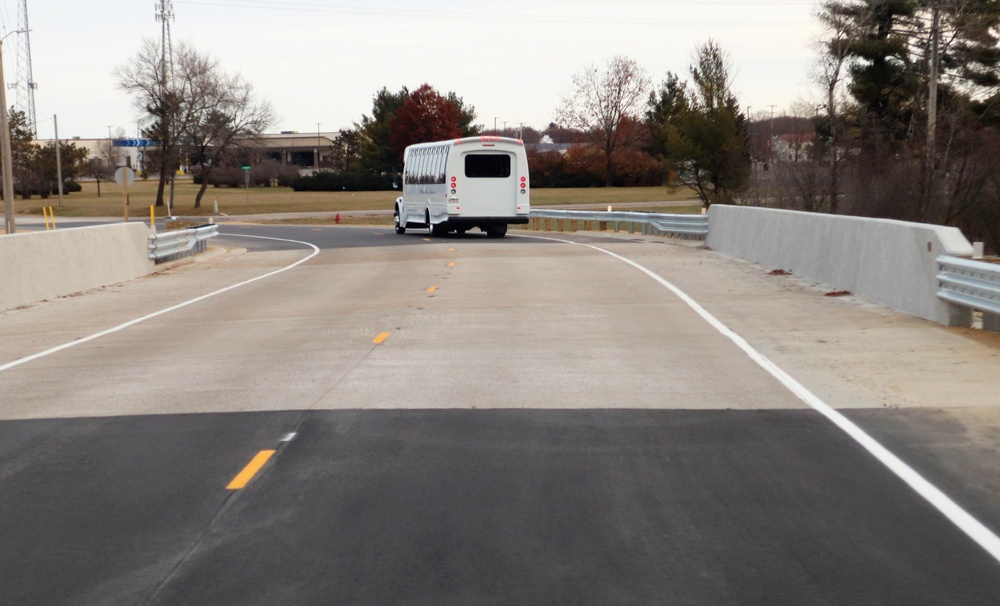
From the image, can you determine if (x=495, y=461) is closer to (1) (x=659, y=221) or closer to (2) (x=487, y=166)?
(1) (x=659, y=221)

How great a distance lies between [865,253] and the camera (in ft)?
56.9

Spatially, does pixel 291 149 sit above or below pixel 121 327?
above

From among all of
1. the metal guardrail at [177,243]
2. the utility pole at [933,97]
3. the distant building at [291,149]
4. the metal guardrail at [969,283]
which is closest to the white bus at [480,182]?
the metal guardrail at [177,243]

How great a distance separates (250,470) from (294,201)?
8607 cm

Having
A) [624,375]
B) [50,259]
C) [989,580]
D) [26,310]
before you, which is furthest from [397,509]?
[50,259]

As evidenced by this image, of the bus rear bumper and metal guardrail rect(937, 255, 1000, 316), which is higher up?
metal guardrail rect(937, 255, 1000, 316)

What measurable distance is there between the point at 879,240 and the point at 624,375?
6894mm

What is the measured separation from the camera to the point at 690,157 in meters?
70.2

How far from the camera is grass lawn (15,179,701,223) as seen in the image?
80375mm

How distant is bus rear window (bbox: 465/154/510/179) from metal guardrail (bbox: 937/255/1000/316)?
25.5 metres

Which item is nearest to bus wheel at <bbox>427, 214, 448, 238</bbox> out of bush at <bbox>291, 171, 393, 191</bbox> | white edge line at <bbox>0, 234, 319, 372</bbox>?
white edge line at <bbox>0, 234, 319, 372</bbox>

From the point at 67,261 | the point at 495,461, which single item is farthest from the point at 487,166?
the point at 495,461

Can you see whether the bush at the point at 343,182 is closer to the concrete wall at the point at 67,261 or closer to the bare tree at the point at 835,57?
the bare tree at the point at 835,57

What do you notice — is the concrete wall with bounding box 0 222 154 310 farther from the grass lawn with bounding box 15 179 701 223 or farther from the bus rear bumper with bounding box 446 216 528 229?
the grass lawn with bounding box 15 179 701 223
